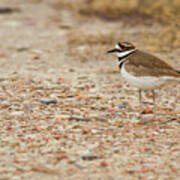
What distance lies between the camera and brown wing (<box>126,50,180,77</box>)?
163 inches

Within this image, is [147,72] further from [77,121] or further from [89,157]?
[89,157]

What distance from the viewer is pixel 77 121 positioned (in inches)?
163

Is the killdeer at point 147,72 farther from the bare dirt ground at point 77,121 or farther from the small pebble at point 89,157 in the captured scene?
the small pebble at point 89,157

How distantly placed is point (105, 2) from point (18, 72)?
4.35m

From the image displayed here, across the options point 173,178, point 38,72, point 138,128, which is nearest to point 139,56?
point 138,128

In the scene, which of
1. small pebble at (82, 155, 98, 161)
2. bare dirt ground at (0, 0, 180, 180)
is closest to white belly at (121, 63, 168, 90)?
bare dirt ground at (0, 0, 180, 180)

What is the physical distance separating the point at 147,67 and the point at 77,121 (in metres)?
0.86

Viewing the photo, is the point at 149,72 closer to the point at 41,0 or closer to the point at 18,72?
the point at 18,72

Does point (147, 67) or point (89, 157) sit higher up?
point (147, 67)

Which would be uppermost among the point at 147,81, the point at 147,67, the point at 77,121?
the point at 147,67

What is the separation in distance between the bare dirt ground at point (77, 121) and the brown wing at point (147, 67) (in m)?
0.48

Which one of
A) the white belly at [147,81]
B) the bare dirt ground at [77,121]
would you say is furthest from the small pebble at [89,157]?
the white belly at [147,81]

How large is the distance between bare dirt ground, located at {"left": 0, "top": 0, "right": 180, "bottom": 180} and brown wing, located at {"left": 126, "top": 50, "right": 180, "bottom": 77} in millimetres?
476

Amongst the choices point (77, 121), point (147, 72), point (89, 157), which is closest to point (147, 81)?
point (147, 72)
